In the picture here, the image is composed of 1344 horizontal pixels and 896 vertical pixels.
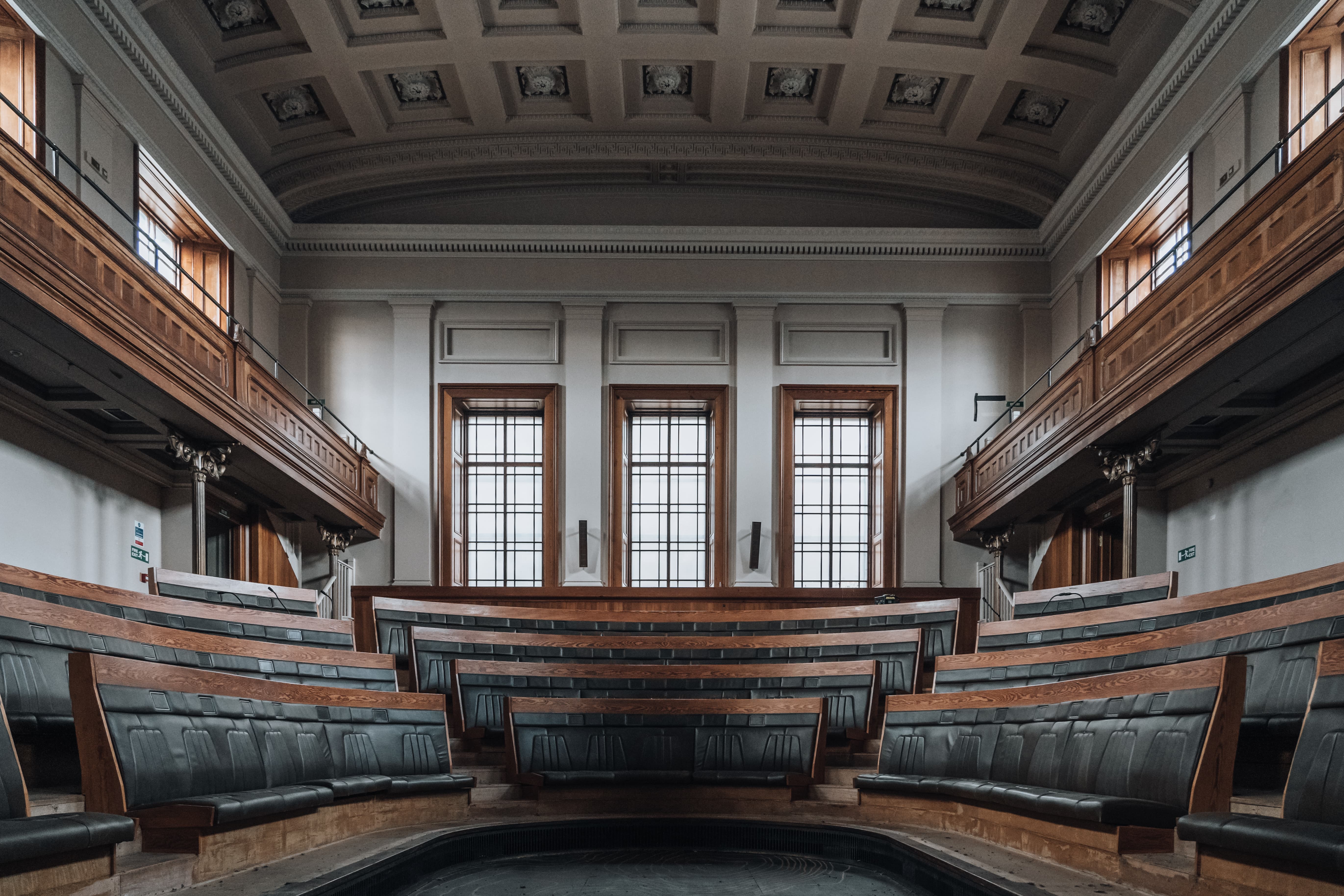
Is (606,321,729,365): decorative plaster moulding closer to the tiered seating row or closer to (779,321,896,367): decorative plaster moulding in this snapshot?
(779,321,896,367): decorative plaster moulding

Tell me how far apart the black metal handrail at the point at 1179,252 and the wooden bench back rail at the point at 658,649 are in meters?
2.18

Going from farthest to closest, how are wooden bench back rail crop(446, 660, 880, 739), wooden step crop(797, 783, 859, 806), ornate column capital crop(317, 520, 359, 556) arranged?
ornate column capital crop(317, 520, 359, 556) < wooden bench back rail crop(446, 660, 880, 739) < wooden step crop(797, 783, 859, 806)

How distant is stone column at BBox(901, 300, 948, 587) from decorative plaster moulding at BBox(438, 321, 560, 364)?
288 centimetres

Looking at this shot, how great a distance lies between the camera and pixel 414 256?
9.71 m

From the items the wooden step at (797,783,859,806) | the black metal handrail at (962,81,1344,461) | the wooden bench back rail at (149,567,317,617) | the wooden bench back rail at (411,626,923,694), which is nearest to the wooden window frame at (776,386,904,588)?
the black metal handrail at (962,81,1344,461)

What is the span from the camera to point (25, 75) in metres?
5.91

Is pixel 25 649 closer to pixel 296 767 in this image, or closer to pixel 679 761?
pixel 296 767

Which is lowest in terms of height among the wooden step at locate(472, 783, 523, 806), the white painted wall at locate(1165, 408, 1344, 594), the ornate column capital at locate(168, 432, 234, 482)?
the wooden step at locate(472, 783, 523, 806)

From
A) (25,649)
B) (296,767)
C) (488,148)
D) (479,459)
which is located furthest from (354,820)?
(488,148)

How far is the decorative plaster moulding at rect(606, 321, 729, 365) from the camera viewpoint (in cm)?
961

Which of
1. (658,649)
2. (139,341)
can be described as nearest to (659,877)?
(658,649)

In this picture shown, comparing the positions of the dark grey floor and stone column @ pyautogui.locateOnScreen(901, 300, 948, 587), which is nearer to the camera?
the dark grey floor

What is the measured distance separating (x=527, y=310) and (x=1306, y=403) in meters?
5.89

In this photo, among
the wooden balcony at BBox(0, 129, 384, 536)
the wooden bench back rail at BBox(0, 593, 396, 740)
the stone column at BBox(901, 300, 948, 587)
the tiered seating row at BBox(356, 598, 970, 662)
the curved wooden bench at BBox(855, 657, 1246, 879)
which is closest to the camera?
the curved wooden bench at BBox(855, 657, 1246, 879)
